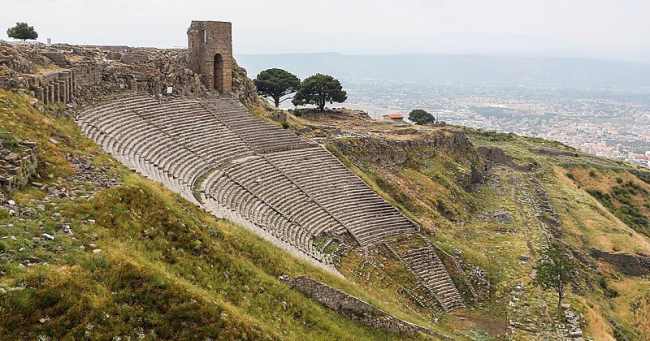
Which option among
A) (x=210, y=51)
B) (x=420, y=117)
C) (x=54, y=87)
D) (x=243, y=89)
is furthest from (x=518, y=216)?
(x=420, y=117)

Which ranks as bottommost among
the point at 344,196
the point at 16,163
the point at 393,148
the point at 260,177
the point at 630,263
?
the point at 630,263

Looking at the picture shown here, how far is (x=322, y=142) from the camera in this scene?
3716cm

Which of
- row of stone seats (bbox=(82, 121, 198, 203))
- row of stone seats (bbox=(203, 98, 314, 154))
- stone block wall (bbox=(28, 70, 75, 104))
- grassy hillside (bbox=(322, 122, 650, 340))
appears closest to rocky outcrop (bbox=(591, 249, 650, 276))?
grassy hillside (bbox=(322, 122, 650, 340))

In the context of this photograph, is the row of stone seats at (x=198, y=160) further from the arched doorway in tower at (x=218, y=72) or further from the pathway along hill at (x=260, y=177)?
the arched doorway in tower at (x=218, y=72)

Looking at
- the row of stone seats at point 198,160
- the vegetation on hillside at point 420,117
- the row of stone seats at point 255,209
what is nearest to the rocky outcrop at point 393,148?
the row of stone seats at point 198,160

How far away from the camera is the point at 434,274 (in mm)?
27109

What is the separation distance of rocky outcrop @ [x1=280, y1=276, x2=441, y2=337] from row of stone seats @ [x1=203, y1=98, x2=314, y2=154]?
15.8 meters

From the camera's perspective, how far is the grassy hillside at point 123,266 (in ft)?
33.1

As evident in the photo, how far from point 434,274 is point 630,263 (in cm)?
1609

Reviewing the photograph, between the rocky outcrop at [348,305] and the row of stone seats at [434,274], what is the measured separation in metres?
8.66

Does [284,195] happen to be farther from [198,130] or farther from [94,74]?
[94,74]

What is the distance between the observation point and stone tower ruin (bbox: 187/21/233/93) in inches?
1560

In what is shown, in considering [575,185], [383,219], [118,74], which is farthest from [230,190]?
[575,185]

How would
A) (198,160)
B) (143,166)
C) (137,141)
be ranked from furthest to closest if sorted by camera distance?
(198,160) → (137,141) → (143,166)
